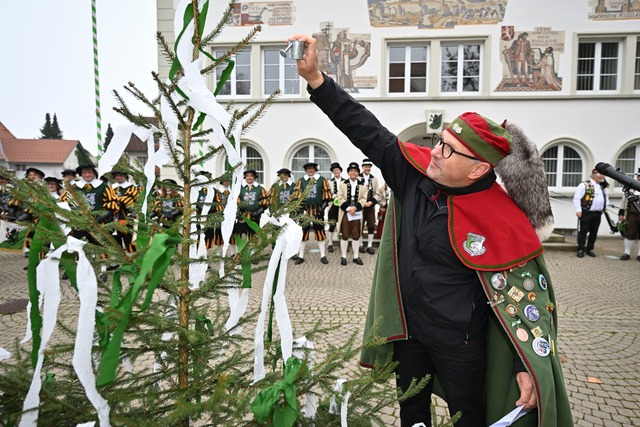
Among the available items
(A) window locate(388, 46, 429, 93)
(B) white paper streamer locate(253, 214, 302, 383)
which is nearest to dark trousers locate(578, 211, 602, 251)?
(A) window locate(388, 46, 429, 93)

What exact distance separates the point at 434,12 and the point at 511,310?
44.1ft

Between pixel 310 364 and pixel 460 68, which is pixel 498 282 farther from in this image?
pixel 460 68

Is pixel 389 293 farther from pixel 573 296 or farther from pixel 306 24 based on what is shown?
pixel 306 24

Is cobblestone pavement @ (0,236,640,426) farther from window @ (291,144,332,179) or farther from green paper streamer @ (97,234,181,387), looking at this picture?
window @ (291,144,332,179)

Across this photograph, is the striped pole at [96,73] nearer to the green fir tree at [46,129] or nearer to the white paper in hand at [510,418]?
the white paper in hand at [510,418]

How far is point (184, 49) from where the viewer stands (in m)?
1.25

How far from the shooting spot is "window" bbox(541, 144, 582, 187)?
13070 mm

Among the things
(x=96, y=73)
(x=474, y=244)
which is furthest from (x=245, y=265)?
(x=96, y=73)

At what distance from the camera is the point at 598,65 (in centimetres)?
1295

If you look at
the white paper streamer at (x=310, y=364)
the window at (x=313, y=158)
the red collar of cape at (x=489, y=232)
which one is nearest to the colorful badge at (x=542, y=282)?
the red collar of cape at (x=489, y=232)

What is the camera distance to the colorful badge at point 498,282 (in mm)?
1596

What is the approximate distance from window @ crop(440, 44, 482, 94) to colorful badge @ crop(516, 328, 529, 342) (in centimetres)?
1293

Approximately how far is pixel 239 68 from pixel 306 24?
2.67 m

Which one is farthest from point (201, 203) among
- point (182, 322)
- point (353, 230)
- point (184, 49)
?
point (353, 230)
